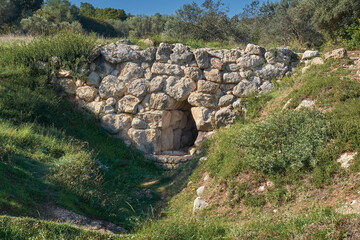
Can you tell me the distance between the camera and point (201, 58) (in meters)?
9.88

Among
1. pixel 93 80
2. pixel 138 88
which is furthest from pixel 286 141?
pixel 93 80

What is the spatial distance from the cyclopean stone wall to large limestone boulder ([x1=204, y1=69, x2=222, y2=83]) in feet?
0.09

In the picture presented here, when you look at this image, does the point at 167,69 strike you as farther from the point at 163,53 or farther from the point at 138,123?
the point at 138,123

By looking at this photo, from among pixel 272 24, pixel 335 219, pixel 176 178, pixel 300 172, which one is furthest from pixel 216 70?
pixel 272 24

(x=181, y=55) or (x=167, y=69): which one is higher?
(x=181, y=55)

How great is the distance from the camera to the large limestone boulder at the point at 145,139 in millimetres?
9812

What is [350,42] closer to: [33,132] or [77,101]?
[77,101]

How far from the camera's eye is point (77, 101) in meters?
10.2

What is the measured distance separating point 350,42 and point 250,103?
359 cm

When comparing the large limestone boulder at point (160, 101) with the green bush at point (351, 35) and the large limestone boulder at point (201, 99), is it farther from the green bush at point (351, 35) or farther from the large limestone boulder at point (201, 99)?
the green bush at point (351, 35)

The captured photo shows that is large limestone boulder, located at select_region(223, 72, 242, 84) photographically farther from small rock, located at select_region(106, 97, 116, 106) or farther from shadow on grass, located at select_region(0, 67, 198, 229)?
small rock, located at select_region(106, 97, 116, 106)

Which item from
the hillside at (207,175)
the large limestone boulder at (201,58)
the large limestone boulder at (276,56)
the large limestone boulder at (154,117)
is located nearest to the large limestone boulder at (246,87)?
the hillside at (207,175)

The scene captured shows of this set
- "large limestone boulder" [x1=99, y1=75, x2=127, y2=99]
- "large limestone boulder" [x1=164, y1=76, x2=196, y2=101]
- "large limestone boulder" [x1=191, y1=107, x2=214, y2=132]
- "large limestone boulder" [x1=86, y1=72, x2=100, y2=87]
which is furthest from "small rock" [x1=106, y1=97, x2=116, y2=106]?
"large limestone boulder" [x1=191, y1=107, x2=214, y2=132]

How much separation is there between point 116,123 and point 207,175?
3731 mm
